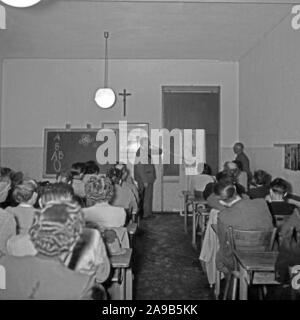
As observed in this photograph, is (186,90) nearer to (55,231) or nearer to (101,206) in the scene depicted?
(101,206)

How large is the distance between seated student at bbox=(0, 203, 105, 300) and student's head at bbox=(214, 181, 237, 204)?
167 cm

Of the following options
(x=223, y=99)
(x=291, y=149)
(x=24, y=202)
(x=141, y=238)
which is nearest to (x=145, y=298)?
(x=24, y=202)

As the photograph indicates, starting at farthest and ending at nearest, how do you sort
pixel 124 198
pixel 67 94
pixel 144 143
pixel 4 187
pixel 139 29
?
pixel 67 94, pixel 144 143, pixel 139 29, pixel 124 198, pixel 4 187

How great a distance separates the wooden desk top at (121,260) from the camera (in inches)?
83.8

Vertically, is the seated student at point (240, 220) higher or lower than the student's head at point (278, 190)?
lower

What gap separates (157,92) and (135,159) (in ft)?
4.27

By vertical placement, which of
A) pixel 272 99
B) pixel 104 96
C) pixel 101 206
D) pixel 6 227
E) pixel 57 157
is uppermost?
pixel 104 96

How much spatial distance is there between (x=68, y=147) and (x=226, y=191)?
4662 millimetres

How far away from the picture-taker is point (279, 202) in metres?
3.58

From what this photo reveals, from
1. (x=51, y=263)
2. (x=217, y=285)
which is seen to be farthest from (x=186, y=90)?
(x=51, y=263)

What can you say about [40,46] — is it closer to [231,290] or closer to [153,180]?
[153,180]

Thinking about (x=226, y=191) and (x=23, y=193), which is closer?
(x=23, y=193)

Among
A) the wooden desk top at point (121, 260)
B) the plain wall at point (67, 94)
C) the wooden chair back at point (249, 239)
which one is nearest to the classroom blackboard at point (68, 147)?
the plain wall at point (67, 94)

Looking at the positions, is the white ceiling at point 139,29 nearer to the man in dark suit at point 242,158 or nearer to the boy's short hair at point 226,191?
the man in dark suit at point 242,158
